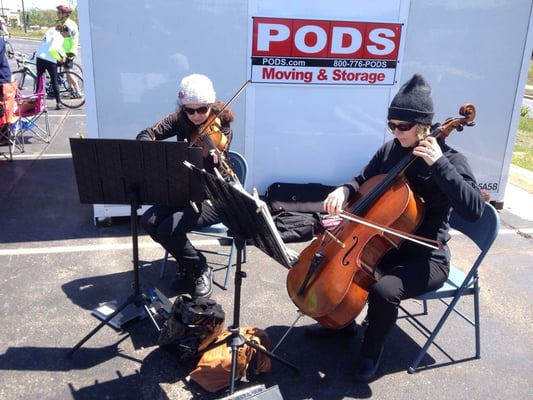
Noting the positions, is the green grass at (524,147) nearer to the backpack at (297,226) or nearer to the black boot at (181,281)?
the backpack at (297,226)

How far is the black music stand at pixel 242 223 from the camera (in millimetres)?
1945

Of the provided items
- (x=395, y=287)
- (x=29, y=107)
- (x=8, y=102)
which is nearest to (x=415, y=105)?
(x=395, y=287)

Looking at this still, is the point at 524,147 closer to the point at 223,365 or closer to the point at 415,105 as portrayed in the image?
the point at 415,105

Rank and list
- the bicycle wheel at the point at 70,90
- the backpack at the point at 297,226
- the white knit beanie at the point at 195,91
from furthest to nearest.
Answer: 1. the bicycle wheel at the point at 70,90
2. the backpack at the point at 297,226
3. the white knit beanie at the point at 195,91

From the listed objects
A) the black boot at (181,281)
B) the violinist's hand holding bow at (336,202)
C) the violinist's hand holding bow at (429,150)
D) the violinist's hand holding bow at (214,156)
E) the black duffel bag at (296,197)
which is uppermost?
the violinist's hand holding bow at (429,150)

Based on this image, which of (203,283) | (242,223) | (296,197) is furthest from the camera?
(296,197)

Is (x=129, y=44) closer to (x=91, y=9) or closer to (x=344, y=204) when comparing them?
(x=91, y=9)

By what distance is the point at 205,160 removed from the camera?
9.93 ft

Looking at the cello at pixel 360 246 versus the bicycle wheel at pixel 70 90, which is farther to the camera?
the bicycle wheel at pixel 70 90

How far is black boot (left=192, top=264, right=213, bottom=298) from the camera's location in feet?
10.5

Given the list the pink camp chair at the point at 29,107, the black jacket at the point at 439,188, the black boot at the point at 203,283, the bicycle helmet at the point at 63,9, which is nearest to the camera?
the black jacket at the point at 439,188

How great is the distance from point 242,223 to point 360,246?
587 mm

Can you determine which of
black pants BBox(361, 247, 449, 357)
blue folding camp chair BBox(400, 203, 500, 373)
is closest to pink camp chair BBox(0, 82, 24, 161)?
black pants BBox(361, 247, 449, 357)

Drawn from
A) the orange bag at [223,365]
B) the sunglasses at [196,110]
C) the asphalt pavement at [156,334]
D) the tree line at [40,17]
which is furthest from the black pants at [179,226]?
the tree line at [40,17]
